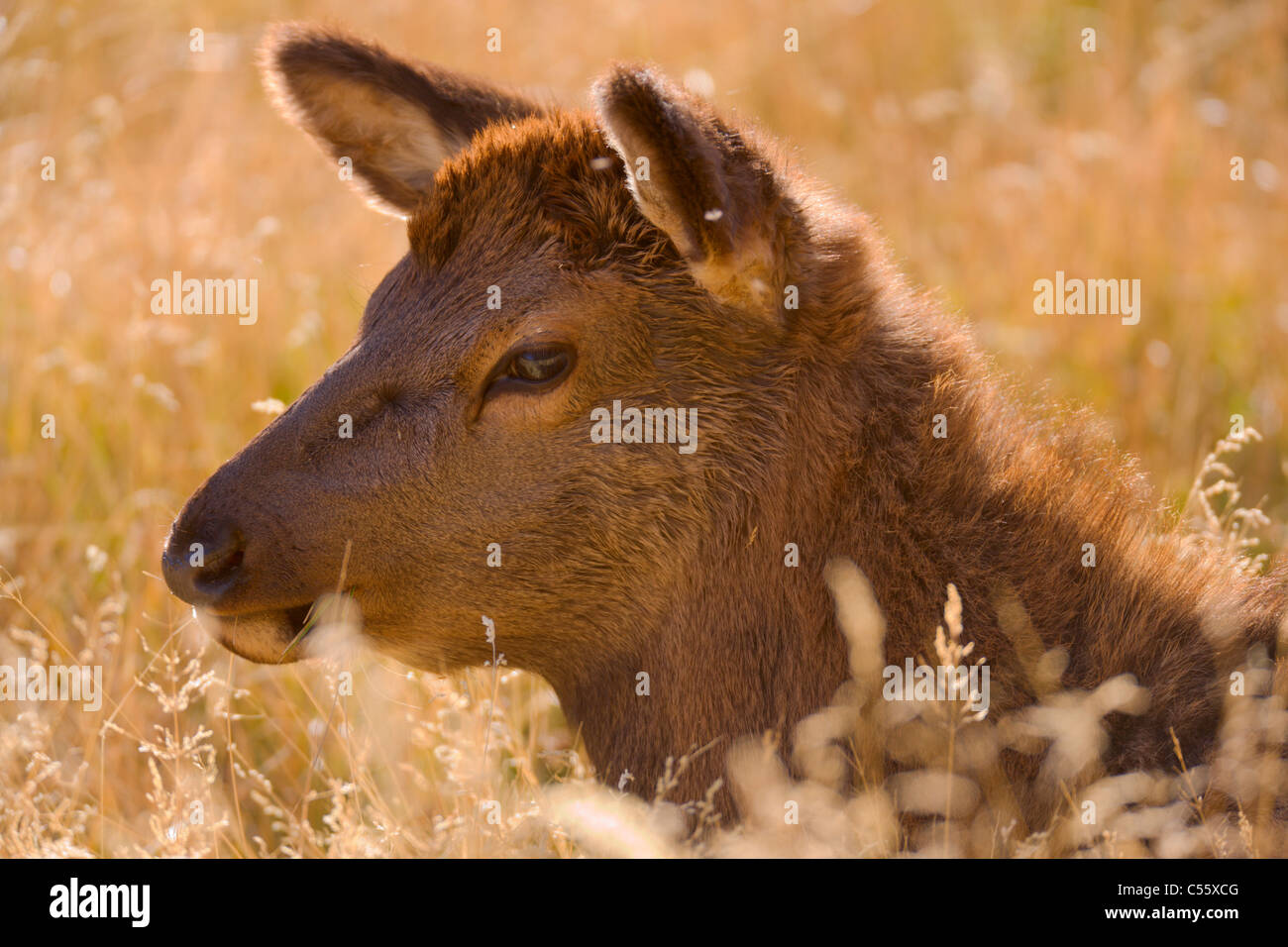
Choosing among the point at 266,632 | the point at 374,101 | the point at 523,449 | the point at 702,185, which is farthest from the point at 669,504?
the point at 374,101

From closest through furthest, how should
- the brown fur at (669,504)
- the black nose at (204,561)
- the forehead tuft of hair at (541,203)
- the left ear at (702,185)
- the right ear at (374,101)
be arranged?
1. the left ear at (702,185)
2. the black nose at (204,561)
3. the brown fur at (669,504)
4. the forehead tuft of hair at (541,203)
5. the right ear at (374,101)

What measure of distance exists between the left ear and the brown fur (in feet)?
0.04

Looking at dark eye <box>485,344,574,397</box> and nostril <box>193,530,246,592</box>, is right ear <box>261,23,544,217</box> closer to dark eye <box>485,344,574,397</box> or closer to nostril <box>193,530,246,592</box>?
dark eye <box>485,344,574,397</box>

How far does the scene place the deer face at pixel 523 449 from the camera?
12.2 ft

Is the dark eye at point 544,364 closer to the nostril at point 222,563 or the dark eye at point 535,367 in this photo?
the dark eye at point 535,367

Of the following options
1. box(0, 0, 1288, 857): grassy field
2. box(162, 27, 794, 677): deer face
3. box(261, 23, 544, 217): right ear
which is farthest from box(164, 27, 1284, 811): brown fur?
box(261, 23, 544, 217): right ear

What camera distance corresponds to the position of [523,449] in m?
3.79

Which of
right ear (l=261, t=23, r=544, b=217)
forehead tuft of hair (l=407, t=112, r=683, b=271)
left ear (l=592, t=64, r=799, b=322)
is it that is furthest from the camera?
right ear (l=261, t=23, r=544, b=217)

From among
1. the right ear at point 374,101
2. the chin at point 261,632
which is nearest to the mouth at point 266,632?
the chin at point 261,632

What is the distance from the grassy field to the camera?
3875 mm

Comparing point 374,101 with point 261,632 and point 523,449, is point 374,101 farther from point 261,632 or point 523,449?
point 261,632

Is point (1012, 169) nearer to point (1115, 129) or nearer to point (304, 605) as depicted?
point (1115, 129)
